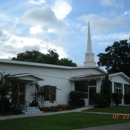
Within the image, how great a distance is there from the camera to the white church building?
2197 centimetres

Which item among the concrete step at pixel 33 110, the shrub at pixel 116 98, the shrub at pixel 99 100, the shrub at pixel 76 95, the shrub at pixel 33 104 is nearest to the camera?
the concrete step at pixel 33 110

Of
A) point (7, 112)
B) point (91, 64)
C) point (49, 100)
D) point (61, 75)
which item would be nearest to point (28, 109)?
point (7, 112)

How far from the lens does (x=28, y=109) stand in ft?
66.2

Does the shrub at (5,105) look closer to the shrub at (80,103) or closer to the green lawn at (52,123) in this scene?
the green lawn at (52,123)

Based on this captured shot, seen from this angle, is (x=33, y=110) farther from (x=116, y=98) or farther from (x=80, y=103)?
(x=116, y=98)

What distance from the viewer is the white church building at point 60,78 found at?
21969 mm

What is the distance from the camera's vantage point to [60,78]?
86.9 ft

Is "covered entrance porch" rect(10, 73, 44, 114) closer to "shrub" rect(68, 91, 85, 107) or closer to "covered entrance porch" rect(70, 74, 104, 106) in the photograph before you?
"shrub" rect(68, 91, 85, 107)

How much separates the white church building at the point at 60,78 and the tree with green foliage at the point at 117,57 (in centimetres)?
1724

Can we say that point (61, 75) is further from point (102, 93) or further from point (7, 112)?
point (7, 112)

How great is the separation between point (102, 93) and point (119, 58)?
26301mm

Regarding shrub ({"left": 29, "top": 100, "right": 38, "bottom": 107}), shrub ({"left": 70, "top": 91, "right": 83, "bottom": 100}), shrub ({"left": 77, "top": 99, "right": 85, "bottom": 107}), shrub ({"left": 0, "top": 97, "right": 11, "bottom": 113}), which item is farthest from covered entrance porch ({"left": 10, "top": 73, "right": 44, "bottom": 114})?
shrub ({"left": 77, "top": 99, "right": 85, "bottom": 107})

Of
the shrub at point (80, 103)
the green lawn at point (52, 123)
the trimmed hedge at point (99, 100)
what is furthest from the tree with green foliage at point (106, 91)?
the green lawn at point (52, 123)

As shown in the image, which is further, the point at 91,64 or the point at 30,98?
the point at 91,64
